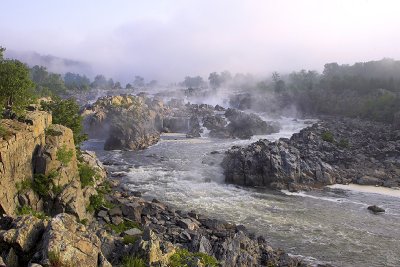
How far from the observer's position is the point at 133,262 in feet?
58.9

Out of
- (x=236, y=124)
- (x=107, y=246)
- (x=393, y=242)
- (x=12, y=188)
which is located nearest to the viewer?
(x=107, y=246)

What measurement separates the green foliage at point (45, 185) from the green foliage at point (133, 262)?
18468mm

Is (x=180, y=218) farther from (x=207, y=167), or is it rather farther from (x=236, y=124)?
(x=236, y=124)

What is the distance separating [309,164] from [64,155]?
40.8 meters

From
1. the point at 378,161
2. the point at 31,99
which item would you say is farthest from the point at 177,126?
the point at 31,99

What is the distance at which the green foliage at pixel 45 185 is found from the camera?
34.1 meters

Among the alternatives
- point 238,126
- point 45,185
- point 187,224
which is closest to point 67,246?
point 45,185

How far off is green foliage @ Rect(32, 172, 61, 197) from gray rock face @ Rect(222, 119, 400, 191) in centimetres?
3178

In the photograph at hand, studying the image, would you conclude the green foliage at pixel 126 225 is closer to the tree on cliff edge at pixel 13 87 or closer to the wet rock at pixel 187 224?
the wet rock at pixel 187 224

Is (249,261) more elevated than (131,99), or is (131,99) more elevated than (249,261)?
(131,99)

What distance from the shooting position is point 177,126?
117 metres

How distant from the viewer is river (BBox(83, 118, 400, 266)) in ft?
124

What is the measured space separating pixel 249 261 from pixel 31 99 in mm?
33701

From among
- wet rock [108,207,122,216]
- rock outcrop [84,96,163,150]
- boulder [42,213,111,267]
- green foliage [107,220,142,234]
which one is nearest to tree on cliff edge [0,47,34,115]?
wet rock [108,207,122,216]
